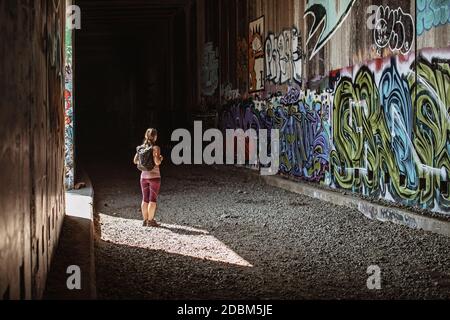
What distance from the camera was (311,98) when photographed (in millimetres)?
13430

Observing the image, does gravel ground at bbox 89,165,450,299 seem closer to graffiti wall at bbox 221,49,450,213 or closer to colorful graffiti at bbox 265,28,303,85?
graffiti wall at bbox 221,49,450,213

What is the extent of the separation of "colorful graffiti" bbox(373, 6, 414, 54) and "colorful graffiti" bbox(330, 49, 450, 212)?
0.24m

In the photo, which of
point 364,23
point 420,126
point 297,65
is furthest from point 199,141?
point 420,126

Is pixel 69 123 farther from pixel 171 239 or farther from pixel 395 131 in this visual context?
pixel 395 131

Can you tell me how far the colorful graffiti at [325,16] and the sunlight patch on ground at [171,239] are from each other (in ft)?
19.1

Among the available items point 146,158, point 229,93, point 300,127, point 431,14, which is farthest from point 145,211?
point 229,93

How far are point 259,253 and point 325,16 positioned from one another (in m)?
7.21

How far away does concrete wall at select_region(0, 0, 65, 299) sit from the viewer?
115 inches

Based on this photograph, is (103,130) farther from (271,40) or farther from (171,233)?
(171,233)

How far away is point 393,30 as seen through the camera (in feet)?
32.2

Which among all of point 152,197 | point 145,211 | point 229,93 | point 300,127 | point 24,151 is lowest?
point 145,211
